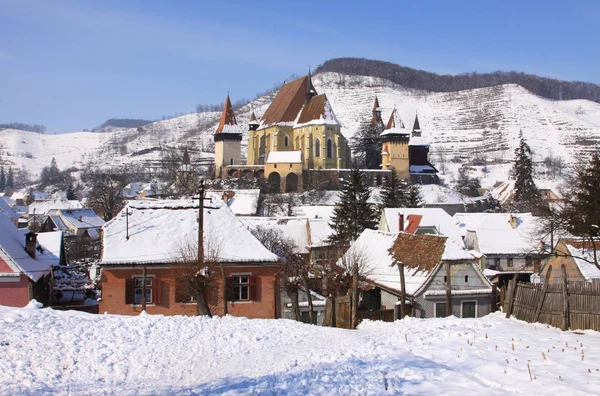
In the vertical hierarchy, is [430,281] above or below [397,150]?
below

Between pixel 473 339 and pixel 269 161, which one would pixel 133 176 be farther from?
pixel 473 339

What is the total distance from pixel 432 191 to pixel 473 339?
77.0 m

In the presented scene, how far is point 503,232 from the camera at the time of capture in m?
45.0

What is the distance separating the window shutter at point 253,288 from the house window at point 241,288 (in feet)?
0.26

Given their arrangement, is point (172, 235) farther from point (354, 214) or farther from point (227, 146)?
point (227, 146)

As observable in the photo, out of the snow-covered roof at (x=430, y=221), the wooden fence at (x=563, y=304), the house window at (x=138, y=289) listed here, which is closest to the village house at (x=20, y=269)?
the house window at (x=138, y=289)

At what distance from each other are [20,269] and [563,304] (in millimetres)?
19223

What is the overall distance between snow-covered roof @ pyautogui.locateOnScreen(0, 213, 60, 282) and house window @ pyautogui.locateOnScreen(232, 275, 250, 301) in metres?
8.04

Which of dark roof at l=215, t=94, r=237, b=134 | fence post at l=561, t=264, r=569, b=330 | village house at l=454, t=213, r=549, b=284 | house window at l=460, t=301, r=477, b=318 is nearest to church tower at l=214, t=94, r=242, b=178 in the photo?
dark roof at l=215, t=94, r=237, b=134

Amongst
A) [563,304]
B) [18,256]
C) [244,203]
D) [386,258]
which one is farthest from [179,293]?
[244,203]

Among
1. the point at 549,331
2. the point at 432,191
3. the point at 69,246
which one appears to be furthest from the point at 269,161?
the point at 549,331

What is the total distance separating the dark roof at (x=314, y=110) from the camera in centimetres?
9458

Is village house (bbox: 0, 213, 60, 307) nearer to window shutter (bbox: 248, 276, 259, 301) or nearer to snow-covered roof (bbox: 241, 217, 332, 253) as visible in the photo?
window shutter (bbox: 248, 276, 259, 301)

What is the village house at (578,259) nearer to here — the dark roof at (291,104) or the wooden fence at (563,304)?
the wooden fence at (563,304)
